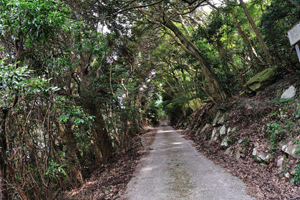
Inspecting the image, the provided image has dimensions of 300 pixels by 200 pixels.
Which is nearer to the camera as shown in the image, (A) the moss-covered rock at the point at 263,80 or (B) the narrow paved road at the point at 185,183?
(B) the narrow paved road at the point at 185,183

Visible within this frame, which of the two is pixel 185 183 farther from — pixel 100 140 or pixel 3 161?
pixel 100 140

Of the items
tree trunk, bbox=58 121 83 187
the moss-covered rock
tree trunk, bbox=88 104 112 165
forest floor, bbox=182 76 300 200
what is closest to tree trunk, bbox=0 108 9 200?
tree trunk, bbox=58 121 83 187

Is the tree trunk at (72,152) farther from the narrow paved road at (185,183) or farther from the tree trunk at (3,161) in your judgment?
the tree trunk at (3,161)

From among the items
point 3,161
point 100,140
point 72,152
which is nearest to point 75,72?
point 72,152

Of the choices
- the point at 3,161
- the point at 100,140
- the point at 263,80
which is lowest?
the point at 100,140

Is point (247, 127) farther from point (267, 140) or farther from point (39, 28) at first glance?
point (39, 28)

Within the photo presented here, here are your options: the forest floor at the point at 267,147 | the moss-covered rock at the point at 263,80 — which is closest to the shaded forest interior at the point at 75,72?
the moss-covered rock at the point at 263,80

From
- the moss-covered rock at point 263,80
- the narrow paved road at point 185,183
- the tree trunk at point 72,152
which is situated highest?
the moss-covered rock at point 263,80

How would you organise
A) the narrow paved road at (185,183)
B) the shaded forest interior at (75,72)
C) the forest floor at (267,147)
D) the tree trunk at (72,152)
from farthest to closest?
the tree trunk at (72,152)
the narrow paved road at (185,183)
the shaded forest interior at (75,72)
the forest floor at (267,147)

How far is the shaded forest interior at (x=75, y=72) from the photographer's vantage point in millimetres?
3537

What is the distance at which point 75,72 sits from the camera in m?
6.61

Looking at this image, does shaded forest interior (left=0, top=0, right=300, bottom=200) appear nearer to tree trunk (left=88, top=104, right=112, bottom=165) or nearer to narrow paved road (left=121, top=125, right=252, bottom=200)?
tree trunk (left=88, top=104, right=112, bottom=165)

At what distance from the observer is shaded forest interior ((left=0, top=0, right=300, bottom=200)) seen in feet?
11.6

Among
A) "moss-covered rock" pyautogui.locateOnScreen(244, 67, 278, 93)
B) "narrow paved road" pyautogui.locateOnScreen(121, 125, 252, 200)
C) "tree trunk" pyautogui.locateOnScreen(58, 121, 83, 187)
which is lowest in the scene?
"narrow paved road" pyautogui.locateOnScreen(121, 125, 252, 200)
